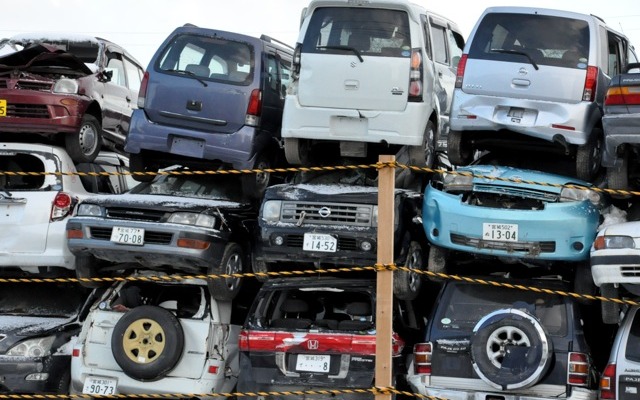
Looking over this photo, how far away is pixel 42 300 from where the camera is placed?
1105 cm

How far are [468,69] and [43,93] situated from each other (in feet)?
15.9

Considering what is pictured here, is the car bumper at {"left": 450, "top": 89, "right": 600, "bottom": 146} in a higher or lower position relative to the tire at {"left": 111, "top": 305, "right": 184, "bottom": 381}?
higher

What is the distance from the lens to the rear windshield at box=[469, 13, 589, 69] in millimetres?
10617

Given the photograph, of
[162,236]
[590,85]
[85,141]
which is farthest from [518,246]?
[85,141]

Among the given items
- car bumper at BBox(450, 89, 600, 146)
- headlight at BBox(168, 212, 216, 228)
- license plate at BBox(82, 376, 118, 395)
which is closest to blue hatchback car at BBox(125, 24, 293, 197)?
headlight at BBox(168, 212, 216, 228)

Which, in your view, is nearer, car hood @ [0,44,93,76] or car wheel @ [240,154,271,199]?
car wheel @ [240,154,271,199]

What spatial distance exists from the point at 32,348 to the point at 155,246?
1.50 metres

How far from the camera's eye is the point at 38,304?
1098 centimetres

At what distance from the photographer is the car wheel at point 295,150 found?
11336mm

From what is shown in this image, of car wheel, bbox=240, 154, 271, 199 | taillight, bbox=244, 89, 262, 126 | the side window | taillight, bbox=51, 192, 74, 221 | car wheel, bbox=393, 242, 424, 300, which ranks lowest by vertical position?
car wheel, bbox=393, 242, 424, 300

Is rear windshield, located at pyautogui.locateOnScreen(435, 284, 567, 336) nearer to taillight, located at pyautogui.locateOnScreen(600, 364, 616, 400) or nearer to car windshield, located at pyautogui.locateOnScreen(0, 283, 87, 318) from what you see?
taillight, located at pyautogui.locateOnScreen(600, 364, 616, 400)

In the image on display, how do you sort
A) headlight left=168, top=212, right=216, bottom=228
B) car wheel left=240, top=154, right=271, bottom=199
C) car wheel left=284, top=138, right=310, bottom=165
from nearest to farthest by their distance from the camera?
headlight left=168, top=212, right=216, bottom=228 < car wheel left=284, top=138, right=310, bottom=165 < car wheel left=240, top=154, right=271, bottom=199

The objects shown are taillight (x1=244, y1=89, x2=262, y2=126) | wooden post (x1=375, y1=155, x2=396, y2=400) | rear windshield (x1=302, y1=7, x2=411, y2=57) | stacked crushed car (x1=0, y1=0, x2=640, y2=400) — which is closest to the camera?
wooden post (x1=375, y1=155, x2=396, y2=400)

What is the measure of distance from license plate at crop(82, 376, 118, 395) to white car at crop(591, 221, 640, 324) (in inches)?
173
